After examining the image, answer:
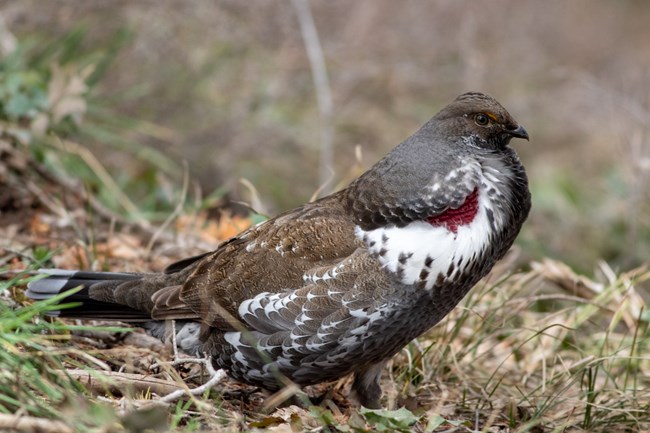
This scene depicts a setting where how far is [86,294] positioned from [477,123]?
6.27ft

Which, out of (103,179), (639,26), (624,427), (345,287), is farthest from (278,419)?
(639,26)

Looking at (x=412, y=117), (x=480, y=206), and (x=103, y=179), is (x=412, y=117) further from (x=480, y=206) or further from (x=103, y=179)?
(x=480, y=206)

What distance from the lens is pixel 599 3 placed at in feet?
47.7

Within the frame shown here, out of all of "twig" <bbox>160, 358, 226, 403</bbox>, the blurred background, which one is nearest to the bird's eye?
the blurred background

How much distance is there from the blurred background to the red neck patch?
1381mm

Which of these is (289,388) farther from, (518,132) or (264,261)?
(518,132)

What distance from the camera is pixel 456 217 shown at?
3.67 metres

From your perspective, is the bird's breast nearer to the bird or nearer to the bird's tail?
the bird

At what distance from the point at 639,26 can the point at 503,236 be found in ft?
38.8

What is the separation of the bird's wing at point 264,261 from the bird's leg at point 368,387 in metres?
0.53

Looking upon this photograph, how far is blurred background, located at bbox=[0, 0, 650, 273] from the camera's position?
6.52 m

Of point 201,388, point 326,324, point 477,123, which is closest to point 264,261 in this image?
point 326,324

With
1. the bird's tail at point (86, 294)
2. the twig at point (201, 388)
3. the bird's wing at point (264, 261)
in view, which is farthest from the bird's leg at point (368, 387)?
the bird's tail at point (86, 294)

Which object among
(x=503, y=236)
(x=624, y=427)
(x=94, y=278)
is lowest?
(x=624, y=427)
